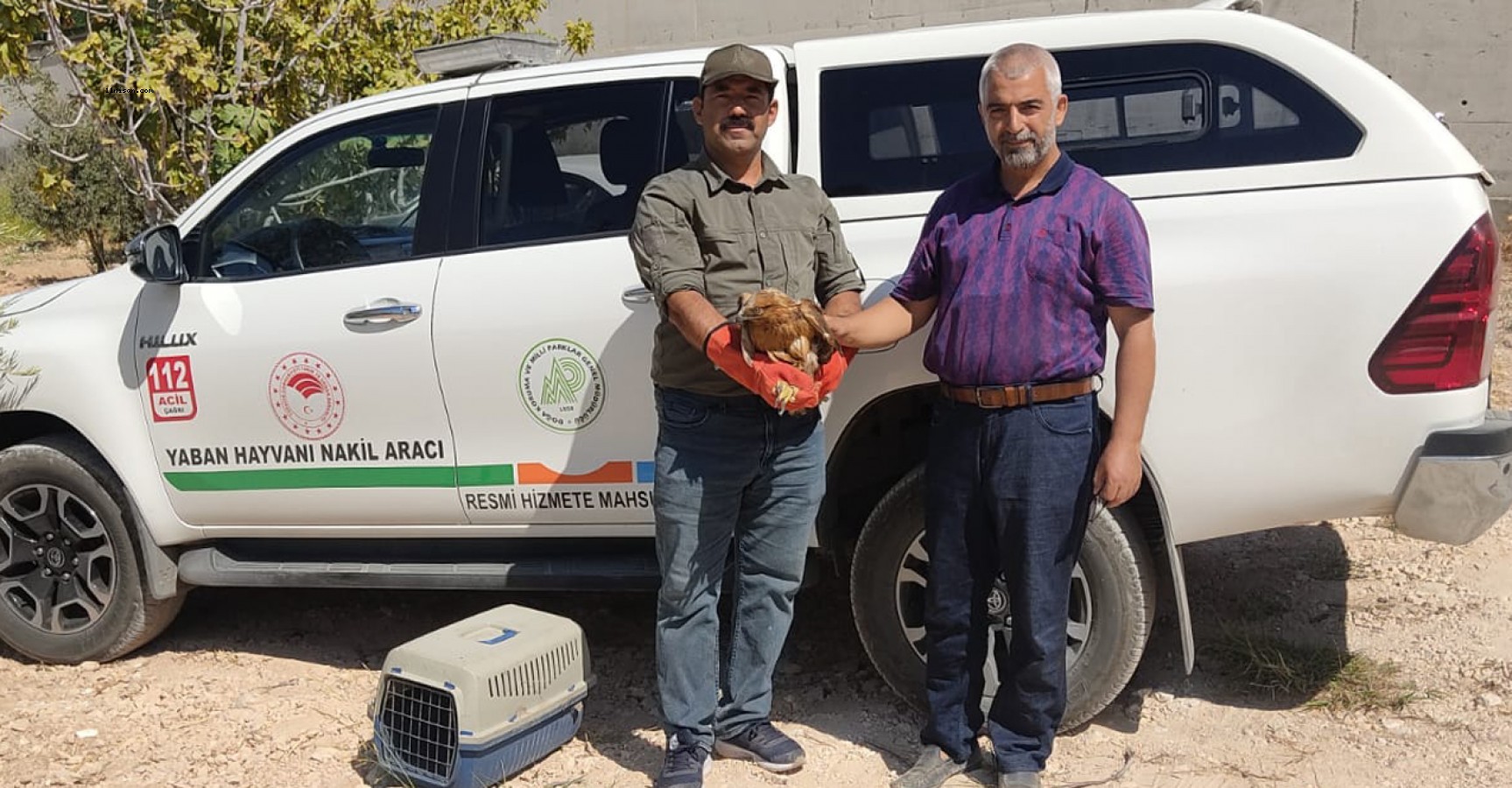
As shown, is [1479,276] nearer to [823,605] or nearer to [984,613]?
[984,613]

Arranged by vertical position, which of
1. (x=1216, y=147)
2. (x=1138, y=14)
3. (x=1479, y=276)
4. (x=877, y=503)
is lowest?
(x=877, y=503)

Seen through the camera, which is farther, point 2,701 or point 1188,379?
point 2,701

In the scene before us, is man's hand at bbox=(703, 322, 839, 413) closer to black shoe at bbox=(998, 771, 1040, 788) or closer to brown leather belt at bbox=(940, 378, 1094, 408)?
brown leather belt at bbox=(940, 378, 1094, 408)

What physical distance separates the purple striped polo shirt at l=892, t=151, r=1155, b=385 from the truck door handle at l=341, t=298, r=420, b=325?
64.5 inches

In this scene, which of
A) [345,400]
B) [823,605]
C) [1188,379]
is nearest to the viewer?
[1188,379]

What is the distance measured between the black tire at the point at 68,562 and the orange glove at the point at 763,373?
8.11 ft

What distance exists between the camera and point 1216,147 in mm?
3205

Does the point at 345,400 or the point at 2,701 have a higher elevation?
the point at 345,400

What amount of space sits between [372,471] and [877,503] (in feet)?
5.18

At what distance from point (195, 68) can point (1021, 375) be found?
4651 millimetres

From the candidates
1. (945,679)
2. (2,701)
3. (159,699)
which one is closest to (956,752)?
(945,679)

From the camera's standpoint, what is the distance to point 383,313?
3.76m

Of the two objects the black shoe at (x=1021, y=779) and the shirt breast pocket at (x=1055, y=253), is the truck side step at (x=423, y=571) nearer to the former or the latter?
the black shoe at (x=1021, y=779)

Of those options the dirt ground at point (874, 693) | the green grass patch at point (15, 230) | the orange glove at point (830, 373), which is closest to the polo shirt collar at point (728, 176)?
the orange glove at point (830, 373)
